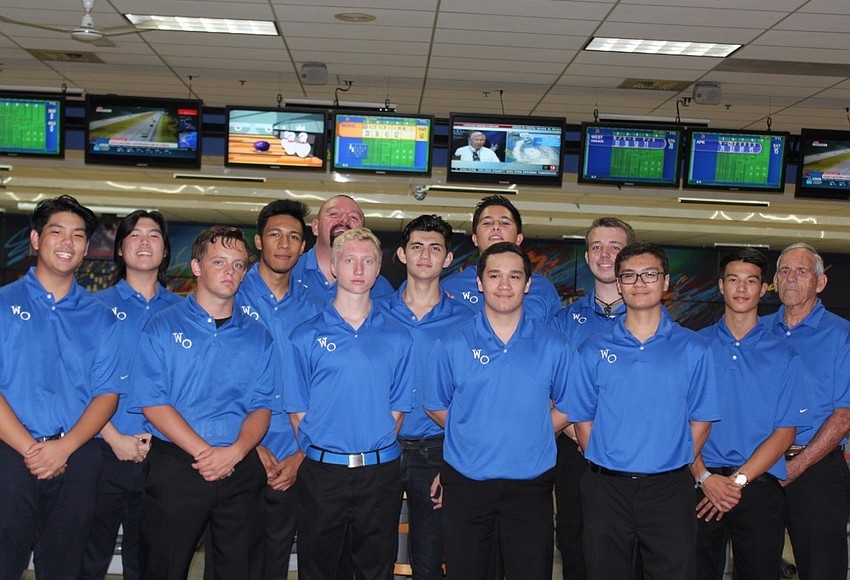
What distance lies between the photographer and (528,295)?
4082mm

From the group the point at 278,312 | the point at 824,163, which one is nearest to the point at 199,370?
the point at 278,312

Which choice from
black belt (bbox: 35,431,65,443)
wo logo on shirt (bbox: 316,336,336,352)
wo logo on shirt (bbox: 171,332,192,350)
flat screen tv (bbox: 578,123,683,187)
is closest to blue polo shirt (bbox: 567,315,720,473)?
wo logo on shirt (bbox: 316,336,336,352)

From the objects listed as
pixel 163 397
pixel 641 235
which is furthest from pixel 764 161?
pixel 641 235

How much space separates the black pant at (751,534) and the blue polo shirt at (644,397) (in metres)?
0.50

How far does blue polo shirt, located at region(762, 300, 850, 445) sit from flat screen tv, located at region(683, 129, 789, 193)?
7.92 ft

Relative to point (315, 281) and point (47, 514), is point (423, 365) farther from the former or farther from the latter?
point (47, 514)

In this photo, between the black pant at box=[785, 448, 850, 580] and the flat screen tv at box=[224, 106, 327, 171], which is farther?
the flat screen tv at box=[224, 106, 327, 171]

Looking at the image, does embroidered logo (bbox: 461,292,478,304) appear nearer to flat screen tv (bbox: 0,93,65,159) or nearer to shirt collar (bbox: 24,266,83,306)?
shirt collar (bbox: 24,266,83,306)

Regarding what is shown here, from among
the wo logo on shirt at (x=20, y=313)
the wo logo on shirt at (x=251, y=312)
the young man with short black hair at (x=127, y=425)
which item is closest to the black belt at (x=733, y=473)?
the wo logo on shirt at (x=251, y=312)

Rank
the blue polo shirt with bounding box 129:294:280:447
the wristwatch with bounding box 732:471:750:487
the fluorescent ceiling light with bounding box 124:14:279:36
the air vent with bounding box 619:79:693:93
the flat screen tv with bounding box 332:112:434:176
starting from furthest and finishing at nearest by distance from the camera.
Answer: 1. the air vent with bounding box 619:79:693:93
2. the flat screen tv with bounding box 332:112:434:176
3. the fluorescent ceiling light with bounding box 124:14:279:36
4. the wristwatch with bounding box 732:471:750:487
5. the blue polo shirt with bounding box 129:294:280:447

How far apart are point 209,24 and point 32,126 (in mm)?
1467

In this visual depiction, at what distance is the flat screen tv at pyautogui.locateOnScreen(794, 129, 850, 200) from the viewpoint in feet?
20.3

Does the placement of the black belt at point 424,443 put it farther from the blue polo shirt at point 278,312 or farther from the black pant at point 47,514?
the black pant at point 47,514

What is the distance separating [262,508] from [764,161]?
14.3 ft
